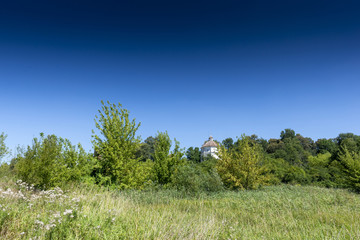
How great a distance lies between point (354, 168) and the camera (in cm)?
1524

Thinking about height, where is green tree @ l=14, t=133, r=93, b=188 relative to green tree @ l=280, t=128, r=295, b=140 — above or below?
below

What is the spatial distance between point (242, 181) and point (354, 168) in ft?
29.0

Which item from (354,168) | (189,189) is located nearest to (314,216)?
(189,189)

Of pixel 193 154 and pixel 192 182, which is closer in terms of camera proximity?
pixel 192 182

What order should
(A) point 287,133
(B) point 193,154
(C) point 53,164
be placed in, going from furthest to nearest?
(A) point 287,133
(B) point 193,154
(C) point 53,164

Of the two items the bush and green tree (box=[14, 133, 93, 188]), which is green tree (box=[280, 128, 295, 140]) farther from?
green tree (box=[14, 133, 93, 188])

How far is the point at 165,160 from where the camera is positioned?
13188mm

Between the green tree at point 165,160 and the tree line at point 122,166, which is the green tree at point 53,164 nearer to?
the tree line at point 122,166

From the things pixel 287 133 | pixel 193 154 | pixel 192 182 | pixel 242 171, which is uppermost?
pixel 287 133

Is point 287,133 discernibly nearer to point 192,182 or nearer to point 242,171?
point 242,171

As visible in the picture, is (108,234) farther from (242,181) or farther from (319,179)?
(319,179)

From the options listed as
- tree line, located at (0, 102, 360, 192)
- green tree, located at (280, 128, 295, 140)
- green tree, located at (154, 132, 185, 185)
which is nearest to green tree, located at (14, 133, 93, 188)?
tree line, located at (0, 102, 360, 192)

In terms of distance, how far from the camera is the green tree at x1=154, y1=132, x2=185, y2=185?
1320cm

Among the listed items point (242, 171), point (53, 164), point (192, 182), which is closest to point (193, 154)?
point (242, 171)
